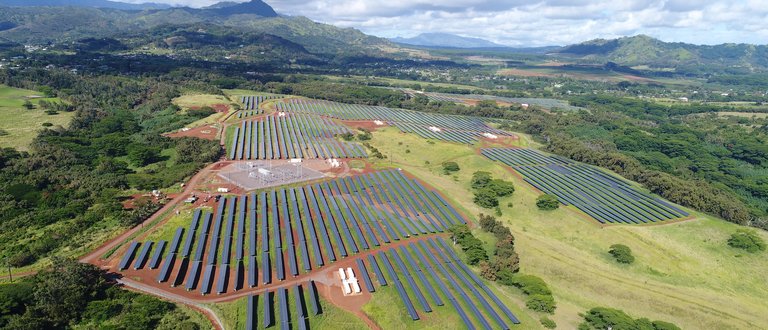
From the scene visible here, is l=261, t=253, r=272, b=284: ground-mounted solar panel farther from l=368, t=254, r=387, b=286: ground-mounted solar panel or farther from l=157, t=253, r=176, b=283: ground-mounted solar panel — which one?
l=368, t=254, r=387, b=286: ground-mounted solar panel

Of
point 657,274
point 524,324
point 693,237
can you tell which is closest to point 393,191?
point 524,324

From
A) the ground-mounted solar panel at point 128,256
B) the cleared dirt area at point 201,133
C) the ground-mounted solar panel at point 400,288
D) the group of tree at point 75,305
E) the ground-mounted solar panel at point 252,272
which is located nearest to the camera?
the group of tree at point 75,305

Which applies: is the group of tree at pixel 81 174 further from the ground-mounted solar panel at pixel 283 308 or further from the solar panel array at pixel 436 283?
the solar panel array at pixel 436 283

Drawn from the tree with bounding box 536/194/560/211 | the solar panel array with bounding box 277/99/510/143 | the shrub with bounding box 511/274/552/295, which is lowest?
the shrub with bounding box 511/274/552/295

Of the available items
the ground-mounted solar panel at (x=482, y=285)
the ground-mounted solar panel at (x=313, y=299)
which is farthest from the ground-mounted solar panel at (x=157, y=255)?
the ground-mounted solar panel at (x=482, y=285)

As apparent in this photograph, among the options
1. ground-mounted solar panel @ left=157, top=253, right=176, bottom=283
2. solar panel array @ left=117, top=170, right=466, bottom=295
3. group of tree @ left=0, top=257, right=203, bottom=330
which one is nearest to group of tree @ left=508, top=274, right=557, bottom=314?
solar panel array @ left=117, top=170, right=466, bottom=295

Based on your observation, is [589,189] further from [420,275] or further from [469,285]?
[420,275]

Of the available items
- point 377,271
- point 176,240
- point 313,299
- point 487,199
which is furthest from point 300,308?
point 487,199
